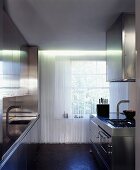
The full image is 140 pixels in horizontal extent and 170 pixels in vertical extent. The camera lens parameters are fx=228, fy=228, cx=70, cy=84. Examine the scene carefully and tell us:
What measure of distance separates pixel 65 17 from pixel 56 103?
9.98 ft

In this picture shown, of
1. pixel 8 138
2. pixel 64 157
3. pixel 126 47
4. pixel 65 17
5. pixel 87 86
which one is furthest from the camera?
pixel 87 86

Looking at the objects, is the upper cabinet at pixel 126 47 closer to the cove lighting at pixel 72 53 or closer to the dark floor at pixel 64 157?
the dark floor at pixel 64 157

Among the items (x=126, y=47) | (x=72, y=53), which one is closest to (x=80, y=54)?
(x=72, y=53)

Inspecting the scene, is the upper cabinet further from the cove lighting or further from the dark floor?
the cove lighting

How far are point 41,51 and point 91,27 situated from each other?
98.0 inches

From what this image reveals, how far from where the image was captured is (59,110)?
18.3 feet

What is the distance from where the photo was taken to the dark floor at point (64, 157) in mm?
3973

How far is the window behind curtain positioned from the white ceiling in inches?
65.3

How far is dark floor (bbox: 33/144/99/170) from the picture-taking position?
3.97m

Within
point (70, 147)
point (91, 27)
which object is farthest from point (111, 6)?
point (70, 147)

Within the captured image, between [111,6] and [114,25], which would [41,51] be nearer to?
[114,25]

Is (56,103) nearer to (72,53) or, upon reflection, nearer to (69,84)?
(69,84)

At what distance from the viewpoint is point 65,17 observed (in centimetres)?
281

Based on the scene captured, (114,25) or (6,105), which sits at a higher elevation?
(114,25)
